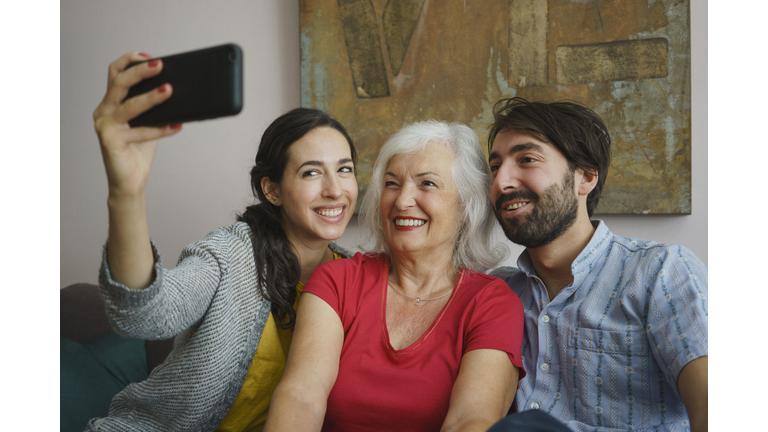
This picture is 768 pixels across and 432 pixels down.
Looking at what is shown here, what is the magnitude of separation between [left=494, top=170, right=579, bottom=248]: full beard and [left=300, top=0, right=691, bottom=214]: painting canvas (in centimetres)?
67

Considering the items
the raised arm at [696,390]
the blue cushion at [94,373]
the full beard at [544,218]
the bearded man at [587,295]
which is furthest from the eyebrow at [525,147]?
the blue cushion at [94,373]

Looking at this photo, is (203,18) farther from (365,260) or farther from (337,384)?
(337,384)

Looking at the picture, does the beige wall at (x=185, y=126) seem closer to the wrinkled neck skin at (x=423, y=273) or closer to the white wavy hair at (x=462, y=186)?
the white wavy hair at (x=462, y=186)

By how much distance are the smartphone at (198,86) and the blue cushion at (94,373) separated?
Result: 64.5 inches

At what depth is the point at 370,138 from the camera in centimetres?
226

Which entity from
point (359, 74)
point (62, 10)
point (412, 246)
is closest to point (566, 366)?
point (412, 246)

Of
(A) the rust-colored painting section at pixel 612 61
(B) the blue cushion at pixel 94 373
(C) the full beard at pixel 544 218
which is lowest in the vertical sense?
(B) the blue cushion at pixel 94 373

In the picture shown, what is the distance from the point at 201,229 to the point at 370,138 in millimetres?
1045

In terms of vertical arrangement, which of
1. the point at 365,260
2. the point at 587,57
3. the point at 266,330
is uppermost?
the point at 587,57

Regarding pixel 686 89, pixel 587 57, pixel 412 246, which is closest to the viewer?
pixel 412 246

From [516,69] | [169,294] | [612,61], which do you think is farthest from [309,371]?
[612,61]

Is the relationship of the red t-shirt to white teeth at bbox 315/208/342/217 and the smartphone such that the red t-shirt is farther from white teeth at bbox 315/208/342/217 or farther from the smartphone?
the smartphone

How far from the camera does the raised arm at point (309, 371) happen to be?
1082 mm

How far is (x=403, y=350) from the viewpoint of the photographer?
4.18ft
